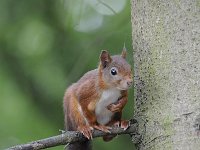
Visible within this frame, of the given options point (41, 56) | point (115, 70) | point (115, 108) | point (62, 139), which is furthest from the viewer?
point (41, 56)

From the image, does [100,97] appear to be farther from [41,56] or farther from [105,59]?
[41,56]

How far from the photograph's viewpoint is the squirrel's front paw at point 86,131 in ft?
6.68

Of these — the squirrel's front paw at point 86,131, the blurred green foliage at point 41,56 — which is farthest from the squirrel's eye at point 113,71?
the blurred green foliage at point 41,56

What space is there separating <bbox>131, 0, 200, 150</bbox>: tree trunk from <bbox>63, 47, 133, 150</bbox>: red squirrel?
250 millimetres

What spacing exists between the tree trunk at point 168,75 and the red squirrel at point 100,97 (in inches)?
9.9

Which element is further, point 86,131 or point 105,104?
point 105,104

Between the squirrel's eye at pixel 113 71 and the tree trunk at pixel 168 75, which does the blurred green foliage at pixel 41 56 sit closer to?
the squirrel's eye at pixel 113 71

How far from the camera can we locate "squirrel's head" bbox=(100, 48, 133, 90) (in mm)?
2297

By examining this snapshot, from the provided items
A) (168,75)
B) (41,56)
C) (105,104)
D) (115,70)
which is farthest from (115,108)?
(41,56)

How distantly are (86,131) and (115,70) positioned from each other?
392mm

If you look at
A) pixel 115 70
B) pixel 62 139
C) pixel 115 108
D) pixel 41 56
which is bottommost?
pixel 62 139

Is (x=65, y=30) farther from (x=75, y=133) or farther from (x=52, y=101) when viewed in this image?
(x=75, y=133)

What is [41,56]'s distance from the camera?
3.59m

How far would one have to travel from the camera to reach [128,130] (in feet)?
6.45
